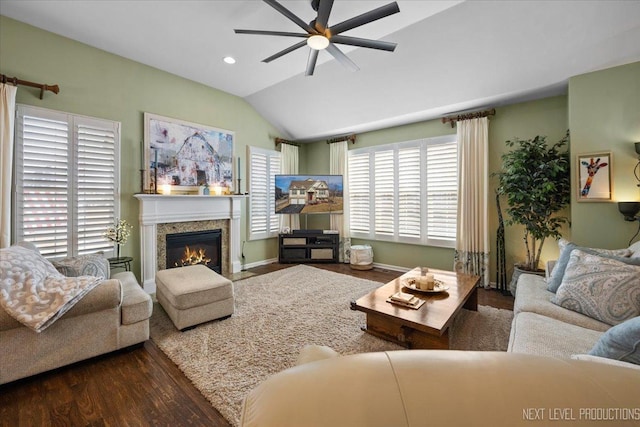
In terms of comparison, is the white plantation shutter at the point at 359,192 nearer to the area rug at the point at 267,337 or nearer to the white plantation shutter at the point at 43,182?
the area rug at the point at 267,337

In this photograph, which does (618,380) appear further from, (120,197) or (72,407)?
(120,197)

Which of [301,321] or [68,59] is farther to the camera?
[68,59]

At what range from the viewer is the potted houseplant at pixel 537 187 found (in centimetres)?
→ 316

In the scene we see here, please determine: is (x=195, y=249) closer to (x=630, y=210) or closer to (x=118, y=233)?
(x=118, y=233)

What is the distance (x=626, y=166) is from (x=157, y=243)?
5.83 metres

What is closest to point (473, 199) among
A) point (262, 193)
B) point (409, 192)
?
point (409, 192)

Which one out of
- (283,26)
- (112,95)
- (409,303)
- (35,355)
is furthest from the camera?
(112,95)

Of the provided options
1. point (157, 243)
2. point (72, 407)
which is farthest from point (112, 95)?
point (72, 407)

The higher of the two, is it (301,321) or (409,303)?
(409,303)

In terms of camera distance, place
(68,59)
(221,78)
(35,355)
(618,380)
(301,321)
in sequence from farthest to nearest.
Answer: (221,78) < (68,59) < (301,321) < (35,355) < (618,380)

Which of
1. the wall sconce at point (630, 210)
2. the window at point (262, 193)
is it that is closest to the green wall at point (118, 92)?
the window at point (262, 193)

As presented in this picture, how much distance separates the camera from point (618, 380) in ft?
1.37

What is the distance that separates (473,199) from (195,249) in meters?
4.53

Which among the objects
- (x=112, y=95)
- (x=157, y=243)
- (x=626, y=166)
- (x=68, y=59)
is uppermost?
(x=68, y=59)
